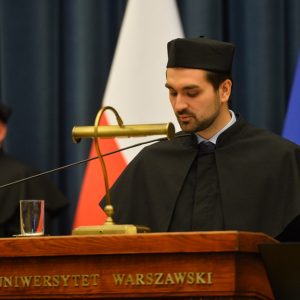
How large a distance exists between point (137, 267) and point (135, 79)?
2.82 meters

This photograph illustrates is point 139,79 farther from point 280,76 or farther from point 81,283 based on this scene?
point 81,283

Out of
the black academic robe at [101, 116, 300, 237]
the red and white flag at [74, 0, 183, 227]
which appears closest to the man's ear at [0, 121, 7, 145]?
the red and white flag at [74, 0, 183, 227]

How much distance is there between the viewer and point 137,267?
7.50 feet

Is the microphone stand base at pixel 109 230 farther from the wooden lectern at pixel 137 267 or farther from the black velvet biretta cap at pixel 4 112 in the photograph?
the black velvet biretta cap at pixel 4 112

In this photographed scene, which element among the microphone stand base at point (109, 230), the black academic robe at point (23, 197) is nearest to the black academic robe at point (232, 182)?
the microphone stand base at point (109, 230)

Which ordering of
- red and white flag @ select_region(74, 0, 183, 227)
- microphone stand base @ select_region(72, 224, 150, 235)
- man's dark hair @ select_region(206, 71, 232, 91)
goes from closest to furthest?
microphone stand base @ select_region(72, 224, 150, 235) → man's dark hair @ select_region(206, 71, 232, 91) → red and white flag @ select_region(74, 0, 183, 227)

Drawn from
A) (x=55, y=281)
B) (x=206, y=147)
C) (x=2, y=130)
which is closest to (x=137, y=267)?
(x=55, y=281)

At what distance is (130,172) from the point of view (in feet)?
12.2

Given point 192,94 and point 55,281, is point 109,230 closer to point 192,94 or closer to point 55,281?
point 55,281

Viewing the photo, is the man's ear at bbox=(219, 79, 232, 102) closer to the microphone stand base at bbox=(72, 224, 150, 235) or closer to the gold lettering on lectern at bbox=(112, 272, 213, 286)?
the microphone stand base at bbox=(72, 224, 150, 235)

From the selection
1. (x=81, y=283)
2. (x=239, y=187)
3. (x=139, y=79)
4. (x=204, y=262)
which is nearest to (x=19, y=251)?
(x=81, y=283)

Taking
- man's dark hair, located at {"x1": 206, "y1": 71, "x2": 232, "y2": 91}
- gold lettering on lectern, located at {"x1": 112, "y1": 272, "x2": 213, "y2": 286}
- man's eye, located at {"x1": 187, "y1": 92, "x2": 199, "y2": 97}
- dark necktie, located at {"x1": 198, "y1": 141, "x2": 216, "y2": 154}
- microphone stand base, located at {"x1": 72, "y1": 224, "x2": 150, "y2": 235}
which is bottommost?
gold lettering on lectern, located at {"x1": 112, "y1": 272, "x2": 213, "y2": 286}

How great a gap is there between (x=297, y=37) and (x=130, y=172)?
5.24 feet

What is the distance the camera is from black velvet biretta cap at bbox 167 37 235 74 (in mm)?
3617
